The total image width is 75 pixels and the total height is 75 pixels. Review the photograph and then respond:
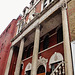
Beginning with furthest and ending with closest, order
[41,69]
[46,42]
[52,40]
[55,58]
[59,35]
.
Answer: [46,42]
[52,40]
[59,35]
[41,69]
[55,58]

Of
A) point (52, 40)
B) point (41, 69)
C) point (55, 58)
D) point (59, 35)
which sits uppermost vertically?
point (59, 35)

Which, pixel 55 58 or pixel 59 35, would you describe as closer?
pixel 55 58

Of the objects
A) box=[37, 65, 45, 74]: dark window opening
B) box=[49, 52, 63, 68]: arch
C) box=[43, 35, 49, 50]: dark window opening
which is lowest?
box=[37, 65, 45, 74]: dark window opening

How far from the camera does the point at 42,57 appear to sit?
10.3 m

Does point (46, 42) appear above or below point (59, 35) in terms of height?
below

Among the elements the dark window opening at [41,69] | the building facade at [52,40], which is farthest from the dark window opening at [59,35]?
the dark window opening at [41,69]

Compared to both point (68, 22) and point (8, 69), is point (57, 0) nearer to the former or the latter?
point (68, 22)

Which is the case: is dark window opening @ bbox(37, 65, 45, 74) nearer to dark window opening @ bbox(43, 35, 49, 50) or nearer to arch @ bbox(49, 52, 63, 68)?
arch @ bbox(49, 52, 63, 68)

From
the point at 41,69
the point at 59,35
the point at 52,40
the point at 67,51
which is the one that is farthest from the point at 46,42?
the point at 67,51

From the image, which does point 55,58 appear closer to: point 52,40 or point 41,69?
point 41,69

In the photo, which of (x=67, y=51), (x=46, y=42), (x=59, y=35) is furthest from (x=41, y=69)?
(x=67, y=51)

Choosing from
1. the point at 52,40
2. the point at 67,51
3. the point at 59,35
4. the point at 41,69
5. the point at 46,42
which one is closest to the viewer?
the point at 67,51

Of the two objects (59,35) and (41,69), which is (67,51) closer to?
(59,35)

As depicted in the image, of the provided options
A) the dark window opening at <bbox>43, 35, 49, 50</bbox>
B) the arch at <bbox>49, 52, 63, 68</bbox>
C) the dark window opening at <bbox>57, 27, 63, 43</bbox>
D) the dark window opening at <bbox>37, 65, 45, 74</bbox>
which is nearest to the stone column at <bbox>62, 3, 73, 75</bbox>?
the arch at <bbox>49, 52, 63, 68</bbox>
